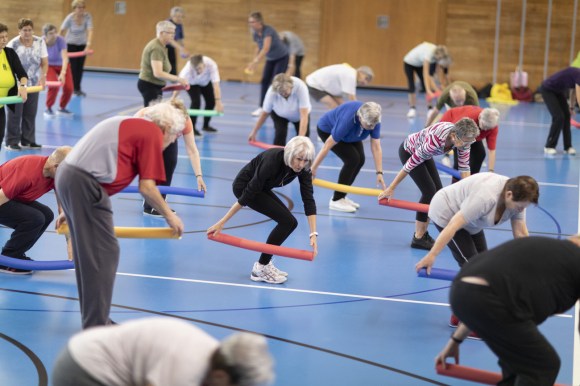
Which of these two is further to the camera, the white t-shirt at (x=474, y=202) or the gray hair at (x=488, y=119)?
the gray hair at (x=488, y=119)

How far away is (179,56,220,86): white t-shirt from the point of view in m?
13.9

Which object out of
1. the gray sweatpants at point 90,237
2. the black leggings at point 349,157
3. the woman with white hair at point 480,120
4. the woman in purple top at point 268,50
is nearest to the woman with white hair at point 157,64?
the woman in purple top at point 268,50

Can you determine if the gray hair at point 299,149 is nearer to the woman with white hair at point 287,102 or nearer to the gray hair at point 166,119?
the gray hair at point 166,119

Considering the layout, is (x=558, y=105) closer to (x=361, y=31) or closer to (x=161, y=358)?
(x=361, y=31)

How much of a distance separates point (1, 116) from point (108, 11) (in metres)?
13.1

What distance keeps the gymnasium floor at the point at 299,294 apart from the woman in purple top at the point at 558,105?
242 centimetres

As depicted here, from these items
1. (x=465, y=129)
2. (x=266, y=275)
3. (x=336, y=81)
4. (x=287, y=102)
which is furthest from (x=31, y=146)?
(x=465, y=129)

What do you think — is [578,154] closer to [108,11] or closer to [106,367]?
[106,367]

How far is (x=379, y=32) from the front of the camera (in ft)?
74.1

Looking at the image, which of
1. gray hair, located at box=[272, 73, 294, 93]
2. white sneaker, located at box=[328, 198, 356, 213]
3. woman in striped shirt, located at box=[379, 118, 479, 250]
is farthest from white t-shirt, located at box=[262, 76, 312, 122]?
woman in striped shirt, located at box=[379, 118, 479, 250]

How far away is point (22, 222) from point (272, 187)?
82.6 inches

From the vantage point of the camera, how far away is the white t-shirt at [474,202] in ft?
18.6

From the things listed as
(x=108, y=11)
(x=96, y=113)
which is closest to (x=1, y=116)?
(x=96, y=113)

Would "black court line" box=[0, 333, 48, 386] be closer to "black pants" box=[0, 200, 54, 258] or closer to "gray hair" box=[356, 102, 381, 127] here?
"black pants" box=[0, 200, 54, 258]
